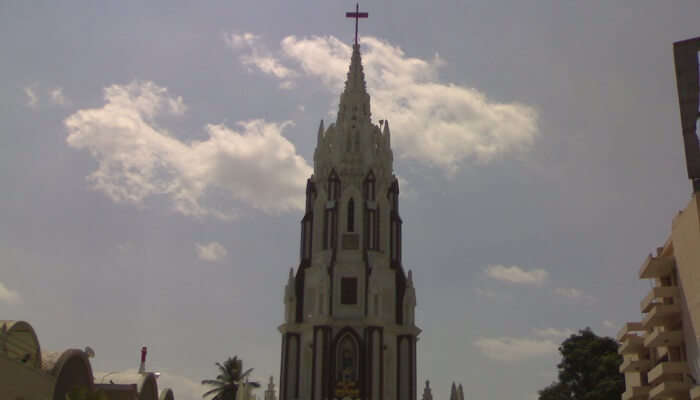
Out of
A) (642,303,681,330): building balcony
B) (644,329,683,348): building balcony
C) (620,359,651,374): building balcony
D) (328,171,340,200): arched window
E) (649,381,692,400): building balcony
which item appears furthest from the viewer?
(328,171,340,200): arched window

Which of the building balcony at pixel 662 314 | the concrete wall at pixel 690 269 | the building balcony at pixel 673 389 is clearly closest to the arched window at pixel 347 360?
the building balcony at pixel 662 314

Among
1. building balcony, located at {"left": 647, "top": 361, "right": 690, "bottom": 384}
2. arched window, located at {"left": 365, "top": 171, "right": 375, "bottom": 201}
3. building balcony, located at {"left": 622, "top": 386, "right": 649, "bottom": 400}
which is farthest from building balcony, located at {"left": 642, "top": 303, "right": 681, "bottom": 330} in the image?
arched window, located at {"left": 365, "top": 171, "right": 375, "bottom": 201}

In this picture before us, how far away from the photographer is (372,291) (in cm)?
6906

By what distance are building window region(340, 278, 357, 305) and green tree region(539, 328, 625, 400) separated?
1673 centimetres

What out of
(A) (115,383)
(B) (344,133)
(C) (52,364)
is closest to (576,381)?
(B) (344,133)

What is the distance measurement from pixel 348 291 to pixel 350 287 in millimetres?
359

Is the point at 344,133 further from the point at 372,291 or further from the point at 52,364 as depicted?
the point at 52,364

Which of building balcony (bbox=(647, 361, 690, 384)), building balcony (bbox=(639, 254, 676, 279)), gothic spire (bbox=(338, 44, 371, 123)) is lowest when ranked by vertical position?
building balcony (bbox=(647, 361, 690, 384))

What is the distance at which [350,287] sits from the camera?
230ft

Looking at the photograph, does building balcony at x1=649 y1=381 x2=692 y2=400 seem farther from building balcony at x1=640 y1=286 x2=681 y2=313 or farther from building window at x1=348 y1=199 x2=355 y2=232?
building window at x1=348 y1=199 x2=355 y2=232

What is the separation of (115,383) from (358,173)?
3047cm

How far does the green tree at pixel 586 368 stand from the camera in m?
64.4

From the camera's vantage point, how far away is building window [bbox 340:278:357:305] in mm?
69938

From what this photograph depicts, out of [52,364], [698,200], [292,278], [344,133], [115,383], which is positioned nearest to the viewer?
[698,200]
